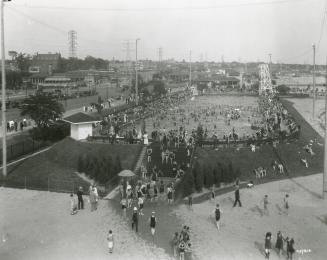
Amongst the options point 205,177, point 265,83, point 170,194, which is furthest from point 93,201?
point 265,83

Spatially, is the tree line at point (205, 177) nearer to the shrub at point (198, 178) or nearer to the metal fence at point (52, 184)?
the shrub at point (198, 178)

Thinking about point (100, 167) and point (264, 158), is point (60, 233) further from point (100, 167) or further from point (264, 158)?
point (264, 158)

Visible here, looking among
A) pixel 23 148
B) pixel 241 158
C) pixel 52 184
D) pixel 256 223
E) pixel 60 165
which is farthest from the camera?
pixel 23 148

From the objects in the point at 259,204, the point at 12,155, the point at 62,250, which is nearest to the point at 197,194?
the point at 259,204

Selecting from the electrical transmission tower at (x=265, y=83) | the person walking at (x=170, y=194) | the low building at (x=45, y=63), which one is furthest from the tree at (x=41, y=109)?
the low building at (x=45, y=63)

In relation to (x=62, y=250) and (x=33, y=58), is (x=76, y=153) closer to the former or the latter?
(x=62, y=250)

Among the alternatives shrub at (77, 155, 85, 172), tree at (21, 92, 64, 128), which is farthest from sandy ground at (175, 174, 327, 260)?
tree at (21, 92, 64, 128)
